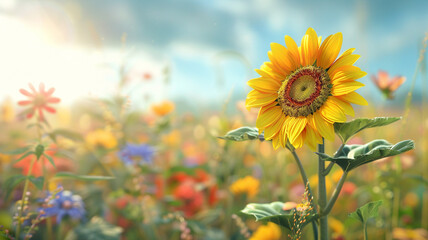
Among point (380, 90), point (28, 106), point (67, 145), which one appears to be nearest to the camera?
point (28, 106)

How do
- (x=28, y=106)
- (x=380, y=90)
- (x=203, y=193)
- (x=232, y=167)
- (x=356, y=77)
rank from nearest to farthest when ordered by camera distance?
(x=356, y=77)
(x=28, y=106)
(x=380, y=90)
(x=232, y=167)
(x=203, y=193)

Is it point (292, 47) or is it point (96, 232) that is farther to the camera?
point (96, 232)

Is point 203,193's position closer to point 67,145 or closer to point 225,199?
point 225,199

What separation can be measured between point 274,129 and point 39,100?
73 cm

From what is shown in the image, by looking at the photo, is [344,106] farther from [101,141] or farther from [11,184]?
[101,141]

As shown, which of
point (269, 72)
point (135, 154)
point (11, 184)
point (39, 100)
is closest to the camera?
Result: point (269, 72)

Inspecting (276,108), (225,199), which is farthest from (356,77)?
(225,199)

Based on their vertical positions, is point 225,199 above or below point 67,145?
below

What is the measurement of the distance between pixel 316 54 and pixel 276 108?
136mm

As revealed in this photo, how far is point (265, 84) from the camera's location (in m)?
0.69

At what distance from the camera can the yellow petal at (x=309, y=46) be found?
2.16 feet

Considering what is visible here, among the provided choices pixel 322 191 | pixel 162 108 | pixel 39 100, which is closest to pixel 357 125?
pixel 322 191

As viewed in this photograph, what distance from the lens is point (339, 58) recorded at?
2.11 ft

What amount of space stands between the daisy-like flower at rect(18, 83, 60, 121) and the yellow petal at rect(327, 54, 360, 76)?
0.78m
